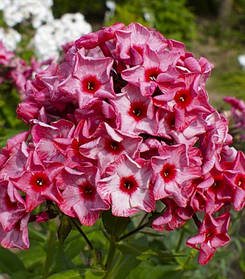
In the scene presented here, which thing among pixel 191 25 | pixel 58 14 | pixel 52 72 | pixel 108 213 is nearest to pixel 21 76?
pixel 52 72

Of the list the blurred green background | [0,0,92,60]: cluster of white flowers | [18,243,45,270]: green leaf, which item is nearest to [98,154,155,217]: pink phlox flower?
[18,243,45,270]: green leaf

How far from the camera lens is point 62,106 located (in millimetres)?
1202

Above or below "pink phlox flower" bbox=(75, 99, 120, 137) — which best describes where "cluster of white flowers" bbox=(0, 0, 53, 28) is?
below

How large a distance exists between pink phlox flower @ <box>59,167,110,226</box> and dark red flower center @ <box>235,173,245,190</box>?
1.12 feet

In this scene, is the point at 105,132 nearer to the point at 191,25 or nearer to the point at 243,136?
the point at 243,136

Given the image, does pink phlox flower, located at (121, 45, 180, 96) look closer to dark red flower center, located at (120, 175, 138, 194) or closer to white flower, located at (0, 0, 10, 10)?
dark red flower center, located at (120, 175, 138, 194)

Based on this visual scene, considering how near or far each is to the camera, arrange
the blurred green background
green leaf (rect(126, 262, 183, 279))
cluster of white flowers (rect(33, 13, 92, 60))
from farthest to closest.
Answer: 1. the blurred green background
2. cluster of white flowers (rect(33, 13, 92, 60))
3. green leaf (rect(126, 262, 183, 279))

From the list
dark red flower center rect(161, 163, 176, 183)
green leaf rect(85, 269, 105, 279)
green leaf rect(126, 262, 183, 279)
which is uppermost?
dark red flower center rect(161, 163, 176, 183)

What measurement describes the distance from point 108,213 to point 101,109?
286 mm

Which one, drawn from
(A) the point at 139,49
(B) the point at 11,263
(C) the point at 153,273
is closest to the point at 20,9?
(B) the point at 11,263

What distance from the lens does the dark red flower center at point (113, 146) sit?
3.65 ft

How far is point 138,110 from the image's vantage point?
3.70 feet

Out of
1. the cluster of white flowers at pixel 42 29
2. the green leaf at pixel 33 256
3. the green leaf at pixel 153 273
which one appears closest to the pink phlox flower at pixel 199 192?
the green leaf at pixel 153 273

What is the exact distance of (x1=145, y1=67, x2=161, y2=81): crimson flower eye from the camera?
1.14 m
